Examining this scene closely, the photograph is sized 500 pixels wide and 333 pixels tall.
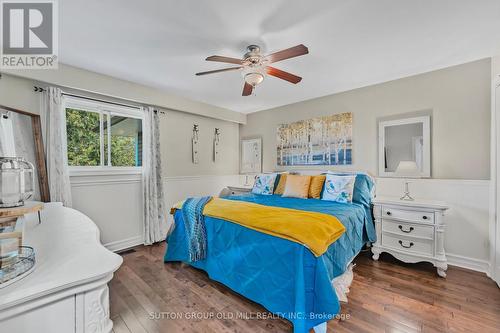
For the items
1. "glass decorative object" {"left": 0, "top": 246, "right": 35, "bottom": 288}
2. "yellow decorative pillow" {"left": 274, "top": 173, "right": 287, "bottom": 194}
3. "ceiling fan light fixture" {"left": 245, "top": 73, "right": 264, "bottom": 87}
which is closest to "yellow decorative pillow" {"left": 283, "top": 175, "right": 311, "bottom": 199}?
"yellow decorative pillow" {"left": 274, "top": 173, "right": 287, "bottom": 194}

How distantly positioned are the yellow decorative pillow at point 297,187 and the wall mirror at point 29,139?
298 centimetres

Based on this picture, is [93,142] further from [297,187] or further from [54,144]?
[297,187]

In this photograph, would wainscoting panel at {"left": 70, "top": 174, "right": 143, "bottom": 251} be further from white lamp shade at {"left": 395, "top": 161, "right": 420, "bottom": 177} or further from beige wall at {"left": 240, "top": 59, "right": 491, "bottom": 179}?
white lamp shade at {"left": 395, "top": 161, "right": 420, "bottom": 177}

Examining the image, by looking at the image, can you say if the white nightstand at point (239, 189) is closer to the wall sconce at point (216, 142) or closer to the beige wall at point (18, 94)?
the wall sconce at point (216, 142)

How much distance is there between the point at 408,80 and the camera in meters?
2.90

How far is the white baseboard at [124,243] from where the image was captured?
3080 mm

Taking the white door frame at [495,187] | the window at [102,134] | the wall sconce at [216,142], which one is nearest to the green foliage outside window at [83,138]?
the window at [102,134]

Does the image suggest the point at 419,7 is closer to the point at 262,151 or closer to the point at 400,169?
the point at 400,169

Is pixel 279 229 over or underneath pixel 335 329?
over

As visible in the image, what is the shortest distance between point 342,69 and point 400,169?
1.44 metres

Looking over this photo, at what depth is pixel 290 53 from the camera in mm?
1837

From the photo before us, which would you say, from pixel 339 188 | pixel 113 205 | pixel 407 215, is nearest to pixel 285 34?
pixel 339 188

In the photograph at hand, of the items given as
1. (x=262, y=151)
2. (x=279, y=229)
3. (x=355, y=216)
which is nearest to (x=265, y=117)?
(x=262, y=151)

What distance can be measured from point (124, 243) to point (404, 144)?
421cm
